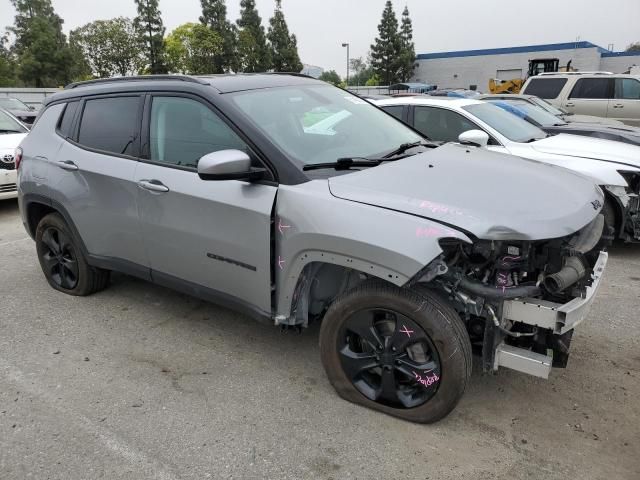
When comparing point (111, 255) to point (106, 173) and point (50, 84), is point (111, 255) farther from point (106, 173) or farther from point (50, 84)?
point (50, 84)

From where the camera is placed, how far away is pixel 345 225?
2.59 meters

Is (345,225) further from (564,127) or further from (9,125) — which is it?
(9,125)

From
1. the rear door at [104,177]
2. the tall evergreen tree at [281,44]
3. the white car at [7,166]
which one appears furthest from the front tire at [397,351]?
the tall evergreen tree at [281,44]

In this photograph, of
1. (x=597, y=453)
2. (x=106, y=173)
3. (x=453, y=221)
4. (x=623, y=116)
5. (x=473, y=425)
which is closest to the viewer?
(x=453, y=221)

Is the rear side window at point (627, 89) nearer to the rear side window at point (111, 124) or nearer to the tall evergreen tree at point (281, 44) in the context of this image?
the rear side window at point (111, 124)

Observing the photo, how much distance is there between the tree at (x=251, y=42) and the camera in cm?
5862

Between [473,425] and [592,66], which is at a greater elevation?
[592,66]

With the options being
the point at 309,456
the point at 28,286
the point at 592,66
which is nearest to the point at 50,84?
the point at 592,66

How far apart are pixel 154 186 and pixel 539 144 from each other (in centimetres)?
454

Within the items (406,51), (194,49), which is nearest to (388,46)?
(406,51)

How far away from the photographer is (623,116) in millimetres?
12750

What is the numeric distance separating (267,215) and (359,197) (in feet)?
1.80

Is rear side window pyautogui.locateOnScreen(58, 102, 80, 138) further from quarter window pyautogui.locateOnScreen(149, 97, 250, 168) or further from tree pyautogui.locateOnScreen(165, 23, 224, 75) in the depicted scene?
tree pyautogui.locateOnScreen(165, 23, 224, 75)

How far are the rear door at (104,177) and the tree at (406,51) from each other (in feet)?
207
